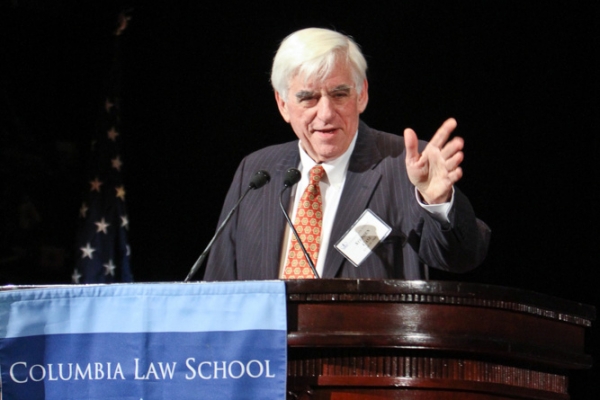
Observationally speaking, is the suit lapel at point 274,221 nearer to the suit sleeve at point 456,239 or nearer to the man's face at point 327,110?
the man's face at point 327,110

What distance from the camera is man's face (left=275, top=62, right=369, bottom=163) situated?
2.90m

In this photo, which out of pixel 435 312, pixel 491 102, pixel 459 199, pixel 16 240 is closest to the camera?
pixel 435 312

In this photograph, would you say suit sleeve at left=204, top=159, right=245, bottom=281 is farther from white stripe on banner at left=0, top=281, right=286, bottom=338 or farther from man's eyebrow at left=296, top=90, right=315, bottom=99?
white stripe on banner at left=0, top=281, right=286, bottom=338

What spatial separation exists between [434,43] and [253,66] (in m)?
1.11

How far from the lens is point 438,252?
2.36m

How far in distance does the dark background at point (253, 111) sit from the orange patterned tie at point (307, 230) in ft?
5.74

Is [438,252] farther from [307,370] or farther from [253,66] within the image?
[253,66]

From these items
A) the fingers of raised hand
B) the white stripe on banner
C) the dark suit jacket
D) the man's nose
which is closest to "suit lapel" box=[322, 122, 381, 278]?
the dark suit jacket

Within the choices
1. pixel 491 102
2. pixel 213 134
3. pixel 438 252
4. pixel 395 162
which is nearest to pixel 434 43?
pixel 491 102

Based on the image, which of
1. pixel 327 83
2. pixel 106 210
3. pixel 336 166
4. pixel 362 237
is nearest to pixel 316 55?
pixel 327 83

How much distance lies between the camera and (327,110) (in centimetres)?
289

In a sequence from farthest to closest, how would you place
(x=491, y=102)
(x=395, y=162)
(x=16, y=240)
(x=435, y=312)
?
(x=16, y=240) → (x=491, y=102) → (x=395, y=162) → (x=435, y=312)

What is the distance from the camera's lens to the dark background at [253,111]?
4281 millimetres

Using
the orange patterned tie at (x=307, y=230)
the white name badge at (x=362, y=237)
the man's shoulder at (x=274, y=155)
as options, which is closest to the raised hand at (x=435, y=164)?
the white name badge at (x=362, y=237)
